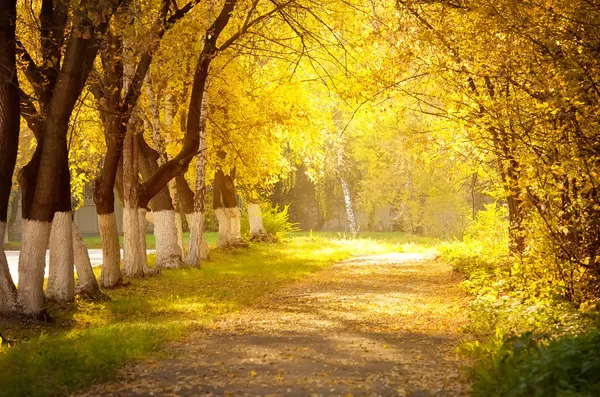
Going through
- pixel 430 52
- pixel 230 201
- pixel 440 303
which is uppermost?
pixel 430 52

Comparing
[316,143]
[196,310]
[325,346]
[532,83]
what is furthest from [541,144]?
[316,143]

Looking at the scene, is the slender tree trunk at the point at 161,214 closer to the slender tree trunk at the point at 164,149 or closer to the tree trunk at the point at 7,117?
the slender tree trunk at the point at 164,149

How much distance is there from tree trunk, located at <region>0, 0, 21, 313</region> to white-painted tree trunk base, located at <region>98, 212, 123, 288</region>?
15.2ft

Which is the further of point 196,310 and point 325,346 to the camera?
point 196,310

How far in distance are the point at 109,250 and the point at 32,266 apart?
178 inches

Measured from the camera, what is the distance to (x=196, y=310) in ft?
49.9

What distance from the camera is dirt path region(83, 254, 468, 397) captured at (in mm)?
8422

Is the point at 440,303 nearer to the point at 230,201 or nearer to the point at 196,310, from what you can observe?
the point at 196,310

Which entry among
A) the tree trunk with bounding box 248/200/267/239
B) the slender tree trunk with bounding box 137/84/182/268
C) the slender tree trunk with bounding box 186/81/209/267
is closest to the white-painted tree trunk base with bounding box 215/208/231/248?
the tree trunk with bounding box 248/200/267/239

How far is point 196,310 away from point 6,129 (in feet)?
14.9

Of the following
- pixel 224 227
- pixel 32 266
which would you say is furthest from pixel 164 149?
pixel 32 266

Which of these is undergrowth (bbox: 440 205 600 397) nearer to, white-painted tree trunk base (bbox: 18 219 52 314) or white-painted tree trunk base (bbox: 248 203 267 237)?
white-painted tree trunk base (bbox: 18 219 52 314)

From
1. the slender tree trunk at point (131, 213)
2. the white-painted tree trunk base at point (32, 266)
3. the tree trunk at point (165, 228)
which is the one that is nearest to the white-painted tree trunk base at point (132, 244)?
the slender tree trunk at point (131, 213)

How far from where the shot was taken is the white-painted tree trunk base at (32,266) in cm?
1339
